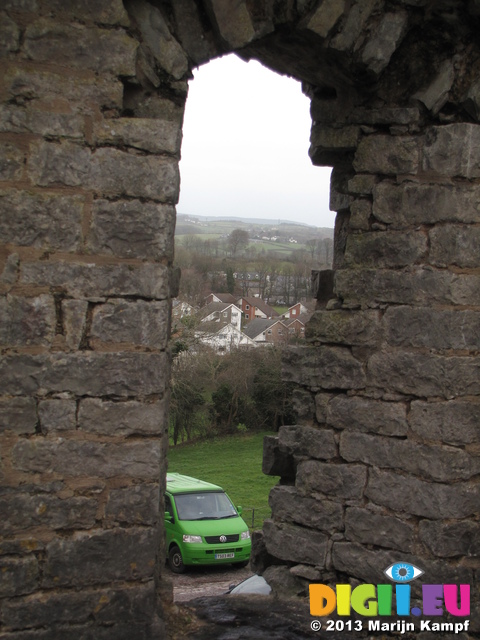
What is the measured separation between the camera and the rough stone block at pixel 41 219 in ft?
9.62

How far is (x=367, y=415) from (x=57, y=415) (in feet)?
5.65

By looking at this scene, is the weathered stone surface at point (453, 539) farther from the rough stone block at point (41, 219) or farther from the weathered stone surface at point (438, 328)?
the rough stone block at point (41, 219)

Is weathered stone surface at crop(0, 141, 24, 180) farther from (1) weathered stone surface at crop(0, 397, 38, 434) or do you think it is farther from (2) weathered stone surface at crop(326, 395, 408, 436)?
(2) weathered stone surface at crop(326, 395, 408, 436)

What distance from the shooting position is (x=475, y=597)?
3.64 metres

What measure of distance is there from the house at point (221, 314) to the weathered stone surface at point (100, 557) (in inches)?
823

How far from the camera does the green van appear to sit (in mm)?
10398

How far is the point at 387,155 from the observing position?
3.92m

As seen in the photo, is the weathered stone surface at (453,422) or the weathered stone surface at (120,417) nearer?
the weathered stone surface at (120,417)

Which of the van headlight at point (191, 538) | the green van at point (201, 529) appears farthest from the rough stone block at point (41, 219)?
the van headlight at point (191, 538)

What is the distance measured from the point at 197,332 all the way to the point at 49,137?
21.6 m

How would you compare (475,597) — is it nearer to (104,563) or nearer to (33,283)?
(104,563)

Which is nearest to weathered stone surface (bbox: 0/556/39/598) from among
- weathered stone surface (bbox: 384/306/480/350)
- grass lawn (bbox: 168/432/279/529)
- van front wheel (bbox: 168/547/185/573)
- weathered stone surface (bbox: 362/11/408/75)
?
weathered stone surface (bbox: 384/306/480/350)

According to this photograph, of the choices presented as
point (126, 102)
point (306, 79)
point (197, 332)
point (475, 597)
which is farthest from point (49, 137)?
point (197, 332)

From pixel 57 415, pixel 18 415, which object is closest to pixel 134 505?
pixel 57 415
